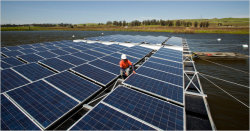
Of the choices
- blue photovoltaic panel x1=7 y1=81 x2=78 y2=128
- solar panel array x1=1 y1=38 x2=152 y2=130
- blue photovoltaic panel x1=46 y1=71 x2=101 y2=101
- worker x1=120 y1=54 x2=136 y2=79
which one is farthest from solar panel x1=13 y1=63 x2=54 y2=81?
worker x1=120 y1=54 x2=136 y2=79

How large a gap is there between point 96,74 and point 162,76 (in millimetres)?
5642

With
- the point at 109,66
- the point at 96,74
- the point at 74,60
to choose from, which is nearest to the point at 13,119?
the point at 96,74

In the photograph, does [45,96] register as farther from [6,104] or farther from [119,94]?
[119,94]

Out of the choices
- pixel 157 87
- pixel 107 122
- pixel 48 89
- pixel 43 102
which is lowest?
pixel 107 122

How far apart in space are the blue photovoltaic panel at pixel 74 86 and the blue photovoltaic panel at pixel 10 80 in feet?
7.56

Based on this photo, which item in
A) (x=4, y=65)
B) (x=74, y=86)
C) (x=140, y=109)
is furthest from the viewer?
(x=4, y=65)

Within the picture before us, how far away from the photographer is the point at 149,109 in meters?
6.04

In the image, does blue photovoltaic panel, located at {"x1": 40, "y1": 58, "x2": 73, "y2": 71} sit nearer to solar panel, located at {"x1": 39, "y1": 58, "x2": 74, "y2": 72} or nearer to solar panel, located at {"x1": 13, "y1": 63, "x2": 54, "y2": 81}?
solar panel, located at {"x1": 39, "y1": 58, "x2": 74, "y2": 72}

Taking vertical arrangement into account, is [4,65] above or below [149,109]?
above

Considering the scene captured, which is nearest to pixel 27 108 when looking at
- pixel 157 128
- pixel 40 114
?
pixel 40 114

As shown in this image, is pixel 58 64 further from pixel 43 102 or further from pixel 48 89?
pixel 43 102

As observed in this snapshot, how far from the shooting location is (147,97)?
700 centimetres

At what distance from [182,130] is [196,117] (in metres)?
3.53

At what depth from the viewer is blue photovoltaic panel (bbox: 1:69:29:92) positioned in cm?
788
